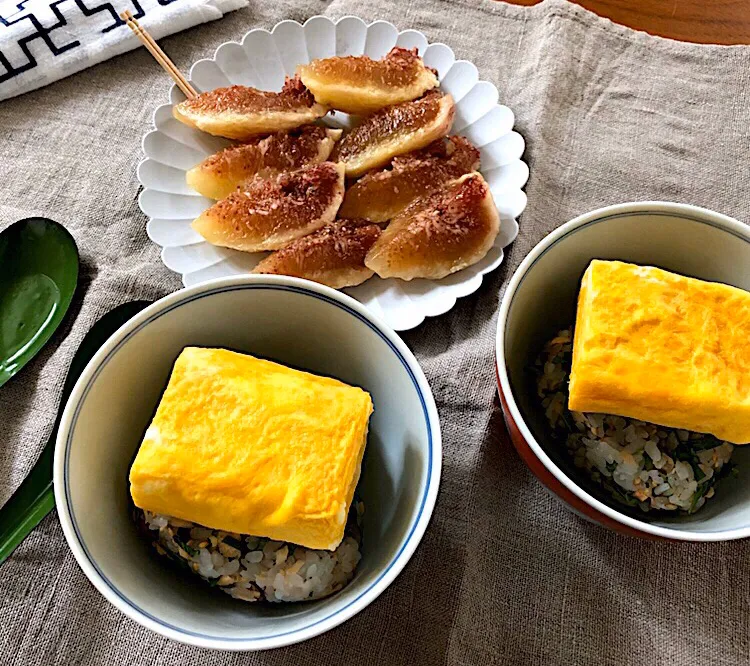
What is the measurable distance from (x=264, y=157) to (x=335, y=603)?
1.03 metres

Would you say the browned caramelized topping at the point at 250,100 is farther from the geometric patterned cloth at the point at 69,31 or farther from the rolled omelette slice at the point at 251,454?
the rolled omelette slice at the point at 251,454

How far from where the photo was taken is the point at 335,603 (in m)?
0.87

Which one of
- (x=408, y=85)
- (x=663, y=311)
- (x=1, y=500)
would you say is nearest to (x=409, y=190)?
(x=408, y=85)

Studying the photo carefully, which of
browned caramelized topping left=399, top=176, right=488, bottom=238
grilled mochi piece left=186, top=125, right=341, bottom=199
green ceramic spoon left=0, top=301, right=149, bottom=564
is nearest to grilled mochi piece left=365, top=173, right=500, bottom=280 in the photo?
browned caramelized topping left=399, top=176, right=488, bottom=238

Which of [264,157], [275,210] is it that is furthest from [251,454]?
[264,157]

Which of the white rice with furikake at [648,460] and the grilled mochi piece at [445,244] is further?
the grilled mochi piece at [445,244]

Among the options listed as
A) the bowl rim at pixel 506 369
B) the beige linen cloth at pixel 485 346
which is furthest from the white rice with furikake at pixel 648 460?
the beige linen cloth at pixel 485 346

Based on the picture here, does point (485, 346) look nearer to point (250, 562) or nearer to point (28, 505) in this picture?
point (250, 562)

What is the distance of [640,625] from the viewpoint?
1.12 m

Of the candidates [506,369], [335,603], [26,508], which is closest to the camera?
[335,603]

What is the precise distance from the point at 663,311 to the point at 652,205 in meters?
0.20

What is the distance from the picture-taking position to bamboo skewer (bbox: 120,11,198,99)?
160 cm

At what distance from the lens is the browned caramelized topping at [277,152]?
5.18 feet

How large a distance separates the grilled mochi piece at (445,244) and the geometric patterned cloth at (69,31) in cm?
80
